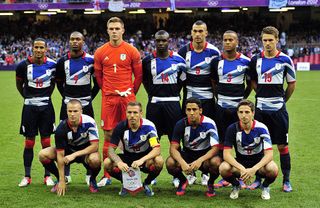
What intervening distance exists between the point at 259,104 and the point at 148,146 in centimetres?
143

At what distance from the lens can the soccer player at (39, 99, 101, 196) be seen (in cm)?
607

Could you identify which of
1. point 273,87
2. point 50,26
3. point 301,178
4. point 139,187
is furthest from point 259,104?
point 50,26

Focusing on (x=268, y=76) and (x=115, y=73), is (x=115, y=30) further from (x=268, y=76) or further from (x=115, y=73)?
(x=268, y=76)

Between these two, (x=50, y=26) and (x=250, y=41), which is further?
(x=50, y=26)

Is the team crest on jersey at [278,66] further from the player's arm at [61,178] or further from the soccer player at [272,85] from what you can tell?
the player's arm at [61,178]

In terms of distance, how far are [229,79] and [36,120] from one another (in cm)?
250

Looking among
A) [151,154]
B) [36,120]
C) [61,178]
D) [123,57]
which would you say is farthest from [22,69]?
[151,154]

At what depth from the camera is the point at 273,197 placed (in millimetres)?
6027

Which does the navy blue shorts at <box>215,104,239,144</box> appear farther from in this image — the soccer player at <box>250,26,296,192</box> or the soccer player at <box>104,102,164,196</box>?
the soccer player at <box>104,102,164,196</box>

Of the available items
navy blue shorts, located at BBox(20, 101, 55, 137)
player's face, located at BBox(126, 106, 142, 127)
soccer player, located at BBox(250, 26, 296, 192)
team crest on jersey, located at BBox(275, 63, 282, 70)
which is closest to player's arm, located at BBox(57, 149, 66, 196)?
navy blue shorts, located at BBox(20, 101, 55, 137)

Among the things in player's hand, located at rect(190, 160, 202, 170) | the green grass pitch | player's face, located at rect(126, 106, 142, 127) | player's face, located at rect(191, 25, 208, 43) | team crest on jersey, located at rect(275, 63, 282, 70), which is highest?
player's face, located at rect(191, 25, 208, 43)

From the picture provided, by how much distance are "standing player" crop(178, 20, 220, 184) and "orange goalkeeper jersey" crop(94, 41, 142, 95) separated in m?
0.65

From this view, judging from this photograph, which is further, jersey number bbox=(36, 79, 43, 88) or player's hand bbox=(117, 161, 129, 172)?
jersey number bbox=(36, 79, 43, 88)

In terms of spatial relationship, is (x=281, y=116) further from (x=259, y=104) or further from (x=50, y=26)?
(x=50, y=26)
